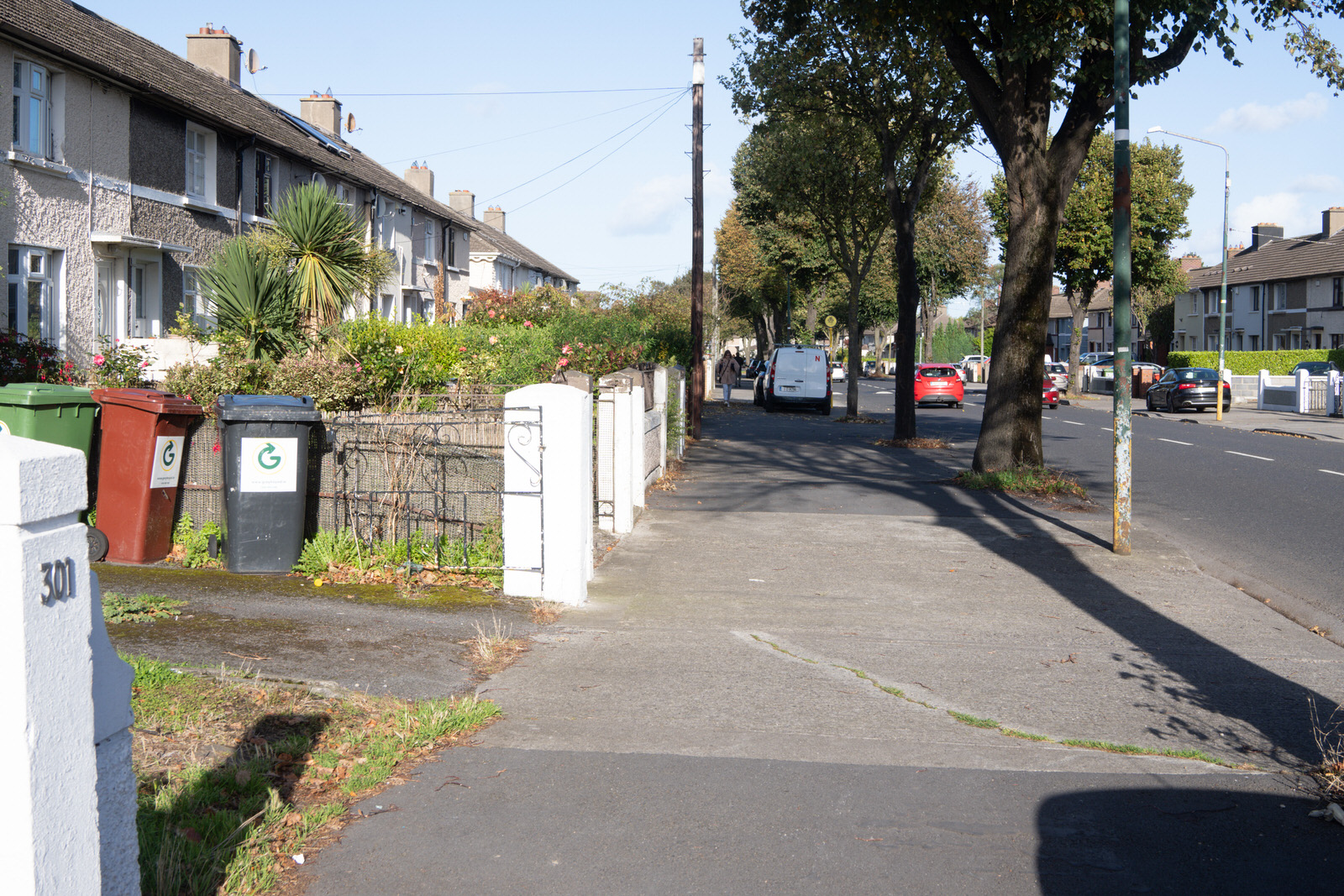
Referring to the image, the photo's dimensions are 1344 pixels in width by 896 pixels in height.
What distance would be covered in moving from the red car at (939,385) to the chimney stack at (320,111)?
2129 cm

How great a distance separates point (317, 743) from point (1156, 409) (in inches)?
1572

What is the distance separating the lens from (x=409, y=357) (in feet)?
37.4

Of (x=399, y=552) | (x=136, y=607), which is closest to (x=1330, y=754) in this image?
(x=399, y=552)

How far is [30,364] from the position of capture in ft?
41.8

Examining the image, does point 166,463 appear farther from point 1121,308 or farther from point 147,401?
point 1121,308

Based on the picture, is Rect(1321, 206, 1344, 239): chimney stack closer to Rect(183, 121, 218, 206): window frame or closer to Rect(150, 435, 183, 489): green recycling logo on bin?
Rect(183, 121, 218, 206): window frame

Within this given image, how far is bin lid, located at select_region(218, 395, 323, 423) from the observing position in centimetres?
804

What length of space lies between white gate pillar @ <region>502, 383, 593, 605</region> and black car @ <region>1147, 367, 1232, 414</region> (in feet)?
109

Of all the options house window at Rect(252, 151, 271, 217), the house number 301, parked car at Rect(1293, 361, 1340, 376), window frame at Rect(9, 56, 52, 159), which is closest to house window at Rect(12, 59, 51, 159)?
window frame at Rect(9, 56, 52, 159)

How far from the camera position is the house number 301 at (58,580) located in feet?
7.25

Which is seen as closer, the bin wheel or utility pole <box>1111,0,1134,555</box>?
the bin wheel

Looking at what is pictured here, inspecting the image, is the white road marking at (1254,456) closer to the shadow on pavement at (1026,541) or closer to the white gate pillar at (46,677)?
the shadow on pavement at (1026,541)

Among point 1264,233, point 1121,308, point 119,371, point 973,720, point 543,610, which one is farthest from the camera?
point 1264,233

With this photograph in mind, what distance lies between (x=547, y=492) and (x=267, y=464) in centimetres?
217
